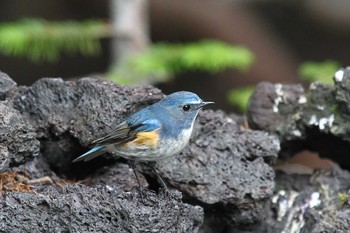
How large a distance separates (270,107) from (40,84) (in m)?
1.57

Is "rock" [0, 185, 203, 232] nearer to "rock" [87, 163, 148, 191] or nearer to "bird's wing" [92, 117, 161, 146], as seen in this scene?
"bird's wing" [92, 117, 161, 146]

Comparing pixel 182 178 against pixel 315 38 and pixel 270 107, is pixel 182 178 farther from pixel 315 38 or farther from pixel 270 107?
pixel 315 38

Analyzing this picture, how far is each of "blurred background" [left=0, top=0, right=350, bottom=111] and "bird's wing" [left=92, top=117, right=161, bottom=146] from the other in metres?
6.06

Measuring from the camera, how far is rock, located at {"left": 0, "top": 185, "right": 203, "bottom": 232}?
3.74 meters

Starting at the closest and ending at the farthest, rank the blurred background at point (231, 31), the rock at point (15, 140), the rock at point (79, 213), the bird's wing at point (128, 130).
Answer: the rock at point (79, 213) < the rock at point (15, 140) < the bird's wing at point (128, 130) < the blurred background at point (231, 31)

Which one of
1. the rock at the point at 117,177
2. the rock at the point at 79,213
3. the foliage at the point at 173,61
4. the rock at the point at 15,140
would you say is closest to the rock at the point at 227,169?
the rock at the point at 117,177

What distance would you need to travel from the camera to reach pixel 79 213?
3760 millimetres

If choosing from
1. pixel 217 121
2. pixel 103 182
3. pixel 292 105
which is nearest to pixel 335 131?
pixel 292 105

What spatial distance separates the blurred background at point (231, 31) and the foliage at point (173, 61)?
8.50 ft

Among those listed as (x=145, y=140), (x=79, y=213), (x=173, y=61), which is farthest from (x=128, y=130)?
(x=173, y=61)

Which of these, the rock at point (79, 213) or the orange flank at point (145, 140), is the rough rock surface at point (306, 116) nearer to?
the orange flank at point (145, 140)

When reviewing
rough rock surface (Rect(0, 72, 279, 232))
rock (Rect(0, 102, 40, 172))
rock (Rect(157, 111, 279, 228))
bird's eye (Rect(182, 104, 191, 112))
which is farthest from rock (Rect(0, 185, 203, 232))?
bird's eye (Rect(182, 104, 191, 112))

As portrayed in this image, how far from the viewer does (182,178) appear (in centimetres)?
454

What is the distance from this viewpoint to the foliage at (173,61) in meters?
7.28
